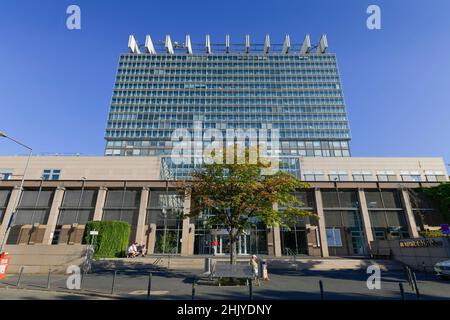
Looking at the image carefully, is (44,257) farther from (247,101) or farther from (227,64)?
(227,64)

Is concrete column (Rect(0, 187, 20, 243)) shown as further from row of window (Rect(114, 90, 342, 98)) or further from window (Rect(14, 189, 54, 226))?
row of window (Rect(114, 90, 342, 98))

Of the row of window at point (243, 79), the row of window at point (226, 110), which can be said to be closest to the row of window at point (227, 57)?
the row of window at point (243, 79)

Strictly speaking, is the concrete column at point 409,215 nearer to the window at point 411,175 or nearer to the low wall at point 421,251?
the low wall at point 421,251

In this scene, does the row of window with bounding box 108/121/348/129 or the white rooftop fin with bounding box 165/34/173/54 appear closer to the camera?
the row of window with bounding box 108/121/348/129

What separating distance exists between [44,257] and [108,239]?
5444 mm

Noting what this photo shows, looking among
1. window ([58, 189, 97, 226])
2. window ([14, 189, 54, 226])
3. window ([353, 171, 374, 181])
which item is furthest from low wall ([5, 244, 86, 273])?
window ([353, 171, 374, 181])

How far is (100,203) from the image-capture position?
3222cm

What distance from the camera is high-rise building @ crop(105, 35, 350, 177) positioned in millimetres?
78750

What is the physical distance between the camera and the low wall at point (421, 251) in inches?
705

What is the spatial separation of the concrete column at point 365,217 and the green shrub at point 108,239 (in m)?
28.9

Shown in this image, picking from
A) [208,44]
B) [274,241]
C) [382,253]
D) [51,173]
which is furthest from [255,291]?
[208,44]

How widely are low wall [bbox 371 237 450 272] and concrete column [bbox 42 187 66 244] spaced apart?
3952 cm

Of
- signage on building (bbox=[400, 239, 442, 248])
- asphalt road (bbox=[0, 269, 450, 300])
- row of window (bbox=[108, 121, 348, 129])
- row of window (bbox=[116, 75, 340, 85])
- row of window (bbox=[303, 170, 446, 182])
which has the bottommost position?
asphalt road (bbox=[0, 269, 450, 300])
